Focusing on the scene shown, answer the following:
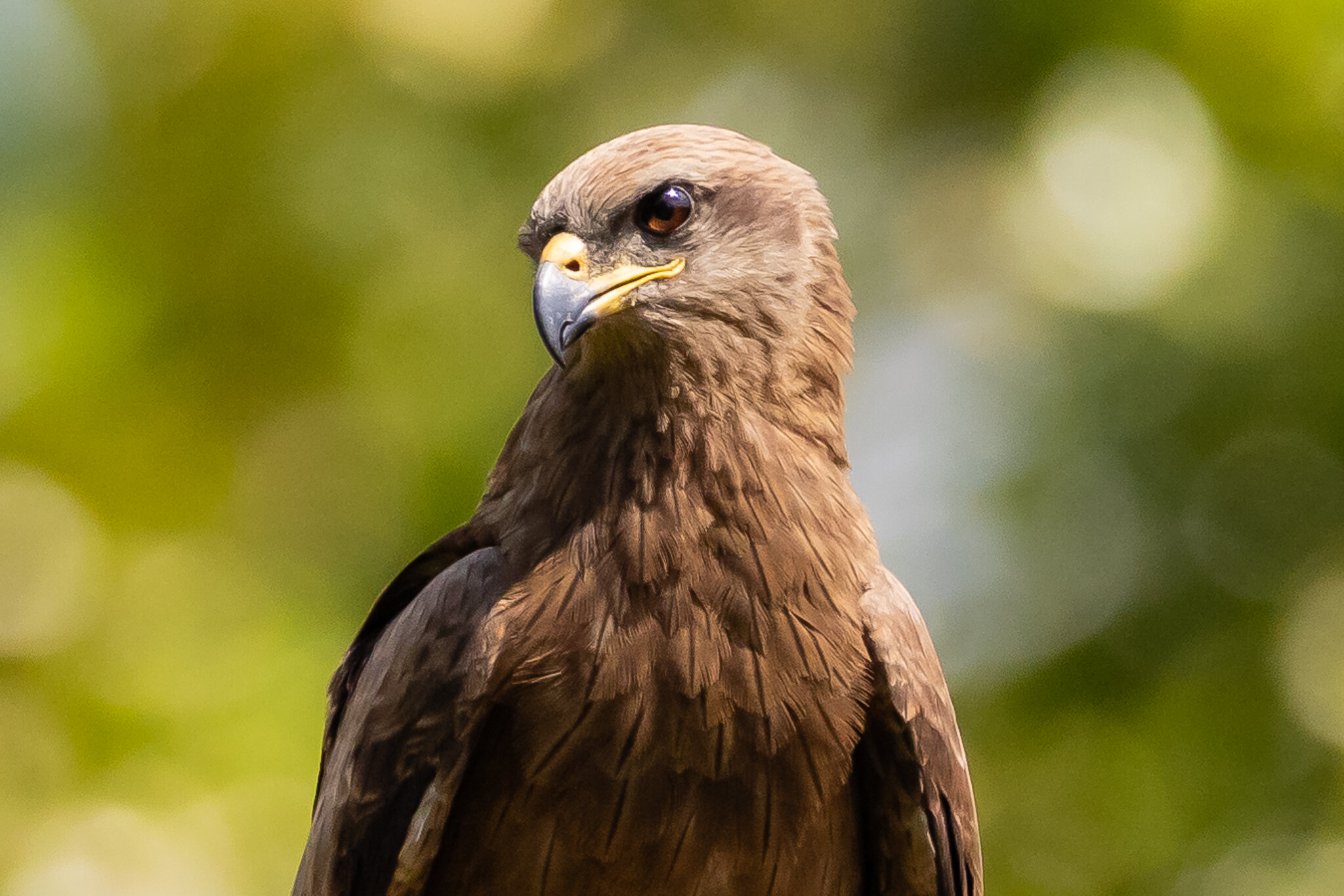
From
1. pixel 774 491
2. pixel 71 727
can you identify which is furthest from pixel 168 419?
pixel 774 491

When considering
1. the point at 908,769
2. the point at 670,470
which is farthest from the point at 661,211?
the point at 908,769

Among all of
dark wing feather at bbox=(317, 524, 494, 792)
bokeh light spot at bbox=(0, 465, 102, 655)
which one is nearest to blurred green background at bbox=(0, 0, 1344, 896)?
bokeh light spot at bbox=(0, 465, 102, 655)

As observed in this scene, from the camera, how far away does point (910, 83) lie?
11211 mm

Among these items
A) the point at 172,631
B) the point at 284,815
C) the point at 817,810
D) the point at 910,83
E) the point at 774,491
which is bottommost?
the point at 817,810

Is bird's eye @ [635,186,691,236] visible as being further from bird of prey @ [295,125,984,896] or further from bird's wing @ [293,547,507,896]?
bird's wing @ [293,547,507,896]

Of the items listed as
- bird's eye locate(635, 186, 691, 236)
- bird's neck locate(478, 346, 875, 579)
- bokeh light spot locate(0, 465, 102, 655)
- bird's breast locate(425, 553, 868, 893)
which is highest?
bokeh light spot locate(0, 465, 102, 655)

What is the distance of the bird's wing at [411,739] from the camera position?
3104 millimetres

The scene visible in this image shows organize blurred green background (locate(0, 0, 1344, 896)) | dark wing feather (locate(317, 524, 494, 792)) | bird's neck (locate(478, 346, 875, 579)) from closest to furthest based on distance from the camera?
bird's neck (locate(478, 346, 875, 579)) < dark wing feather (locate(317, 524, 494, 792)) < blurred green background (locate(0, 0, 1344, 896))

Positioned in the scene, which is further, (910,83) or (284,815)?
(910,83)

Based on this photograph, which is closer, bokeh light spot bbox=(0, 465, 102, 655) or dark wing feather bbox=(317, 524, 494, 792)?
dark wing feather bbox=(317, 524, 494, 792)

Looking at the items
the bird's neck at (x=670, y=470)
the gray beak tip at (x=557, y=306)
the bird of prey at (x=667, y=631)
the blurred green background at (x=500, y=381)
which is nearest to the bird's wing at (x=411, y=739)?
the bird of prey at (x=667, y=631)

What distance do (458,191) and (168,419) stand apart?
114 inches

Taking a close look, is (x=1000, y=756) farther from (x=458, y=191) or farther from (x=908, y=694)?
(x=908, y=694)

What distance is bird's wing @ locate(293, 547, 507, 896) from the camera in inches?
122
